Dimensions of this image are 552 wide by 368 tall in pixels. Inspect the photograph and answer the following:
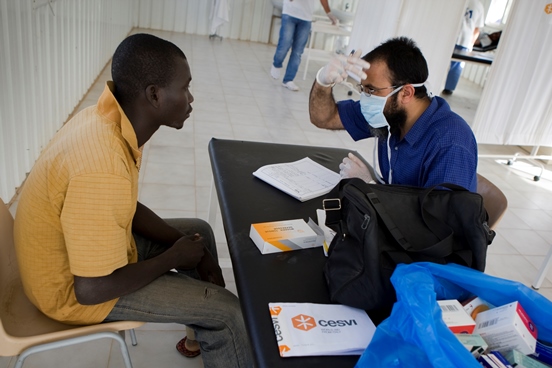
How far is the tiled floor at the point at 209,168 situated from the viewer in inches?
68.8

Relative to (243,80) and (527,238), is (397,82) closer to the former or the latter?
(527,238)

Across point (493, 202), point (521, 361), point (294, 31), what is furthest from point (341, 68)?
point (294, 31)

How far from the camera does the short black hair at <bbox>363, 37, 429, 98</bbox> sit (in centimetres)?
162

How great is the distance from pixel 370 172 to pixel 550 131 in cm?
311

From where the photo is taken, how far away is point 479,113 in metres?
3.94

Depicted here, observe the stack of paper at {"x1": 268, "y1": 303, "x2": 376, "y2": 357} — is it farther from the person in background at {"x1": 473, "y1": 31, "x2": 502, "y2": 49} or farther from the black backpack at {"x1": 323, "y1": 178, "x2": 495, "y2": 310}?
the person in background at {"x1": 473, "y1": 31, "x2": 502, "y2": 49}

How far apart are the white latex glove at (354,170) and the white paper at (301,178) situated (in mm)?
31

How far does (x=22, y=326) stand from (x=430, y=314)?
3.24ft

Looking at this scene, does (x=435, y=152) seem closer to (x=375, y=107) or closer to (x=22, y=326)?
(x=375, y=107)

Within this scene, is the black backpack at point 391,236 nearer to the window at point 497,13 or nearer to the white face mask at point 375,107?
the white face mask at point 375,107

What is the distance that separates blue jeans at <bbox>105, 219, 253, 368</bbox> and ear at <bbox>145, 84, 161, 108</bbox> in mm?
476

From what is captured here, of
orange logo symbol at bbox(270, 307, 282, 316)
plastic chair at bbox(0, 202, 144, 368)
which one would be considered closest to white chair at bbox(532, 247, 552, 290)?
orange logo symbol at bbox(270, 307, 282, 316)

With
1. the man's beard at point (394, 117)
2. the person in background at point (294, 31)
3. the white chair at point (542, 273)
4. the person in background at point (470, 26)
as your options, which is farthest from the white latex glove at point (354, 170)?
the person in background at point (470, 26)

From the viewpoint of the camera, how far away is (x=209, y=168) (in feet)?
10.7
